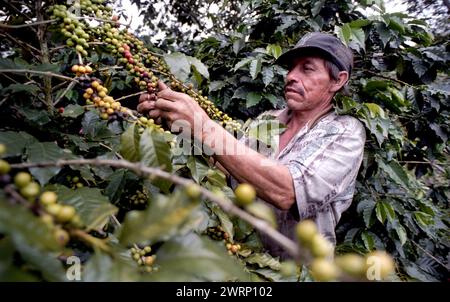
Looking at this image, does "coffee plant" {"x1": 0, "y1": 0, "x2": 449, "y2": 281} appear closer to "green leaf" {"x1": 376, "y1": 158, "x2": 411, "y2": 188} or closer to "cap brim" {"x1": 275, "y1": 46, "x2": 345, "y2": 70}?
"green leaf" {"x1": 376, "y1": 158, "x2": 411, "y2": 188}

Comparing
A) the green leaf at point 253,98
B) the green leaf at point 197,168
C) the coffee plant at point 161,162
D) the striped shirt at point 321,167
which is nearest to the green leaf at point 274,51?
the coffee plant at point 161,162

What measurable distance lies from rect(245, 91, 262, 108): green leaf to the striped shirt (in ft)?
1.52

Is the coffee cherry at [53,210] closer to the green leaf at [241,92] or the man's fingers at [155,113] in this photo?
Result: the man's fingers at [155,113]

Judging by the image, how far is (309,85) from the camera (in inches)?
75.2

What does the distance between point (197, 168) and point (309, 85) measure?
1011 mm

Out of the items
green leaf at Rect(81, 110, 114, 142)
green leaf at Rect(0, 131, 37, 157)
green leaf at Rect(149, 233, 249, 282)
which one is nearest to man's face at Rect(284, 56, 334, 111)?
green leaf at Rect(81, 110, 114, 142)

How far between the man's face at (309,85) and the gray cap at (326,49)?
0.14ft

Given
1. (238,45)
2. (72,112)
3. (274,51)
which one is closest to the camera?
(72,112)

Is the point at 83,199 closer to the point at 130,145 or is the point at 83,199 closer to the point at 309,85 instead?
the point at 130,145

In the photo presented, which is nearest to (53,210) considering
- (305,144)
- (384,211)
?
(305,144)

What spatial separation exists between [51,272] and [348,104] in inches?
68.8

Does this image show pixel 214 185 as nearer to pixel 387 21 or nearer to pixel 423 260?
pixel 387 21

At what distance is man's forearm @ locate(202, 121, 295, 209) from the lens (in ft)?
4.41
